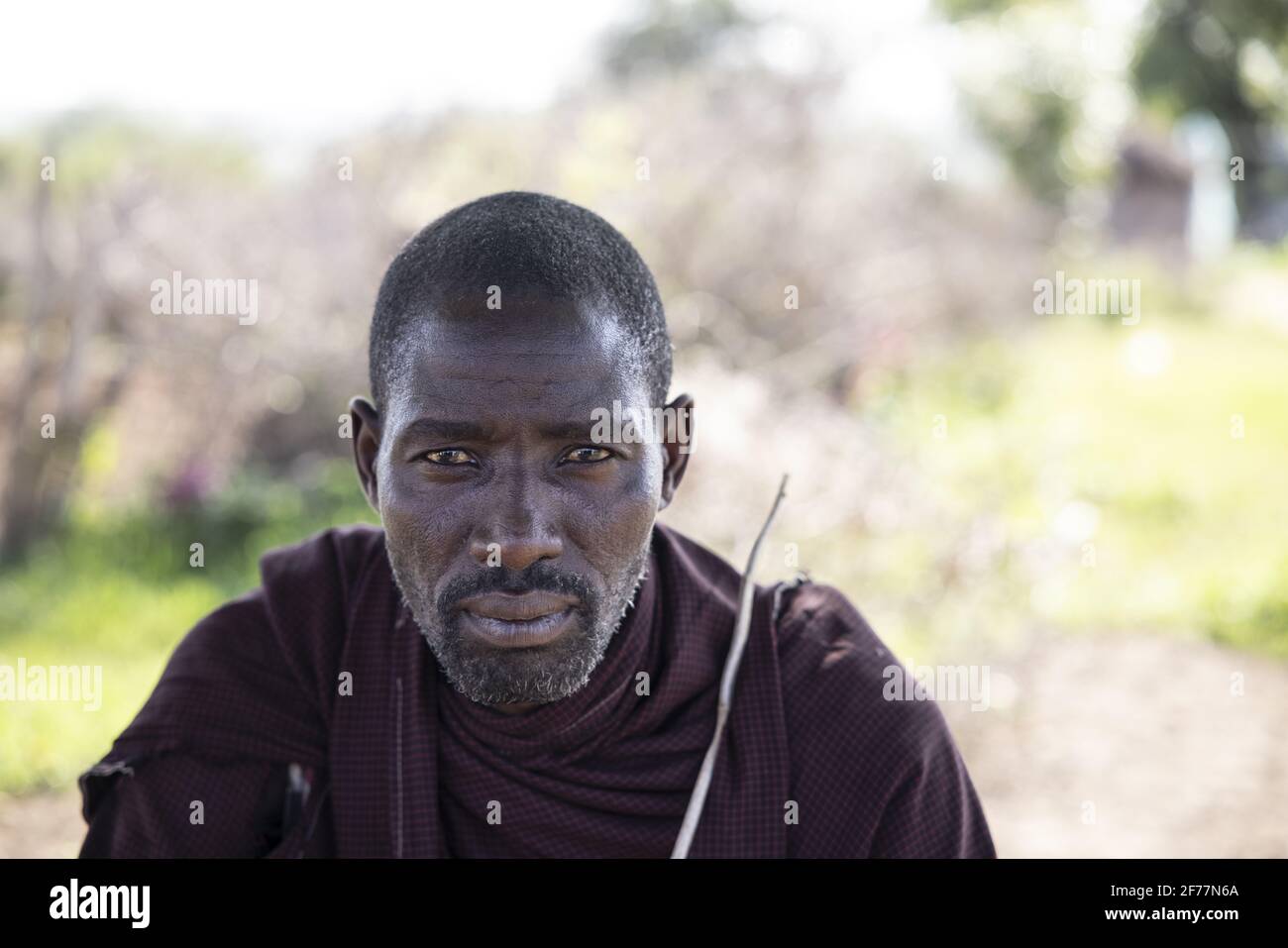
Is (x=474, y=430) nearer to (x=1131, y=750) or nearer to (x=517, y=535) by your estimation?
(x=517, y=535)

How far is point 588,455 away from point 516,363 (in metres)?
0.18

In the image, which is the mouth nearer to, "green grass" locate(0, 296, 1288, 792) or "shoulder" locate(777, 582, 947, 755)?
"shoulder" locate(777, 582, 947, 755)

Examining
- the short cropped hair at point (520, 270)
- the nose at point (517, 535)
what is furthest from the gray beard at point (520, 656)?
the short cropped hair at point (520, 270)

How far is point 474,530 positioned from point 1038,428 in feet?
29.5

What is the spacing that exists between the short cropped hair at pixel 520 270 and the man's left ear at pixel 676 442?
0.05 meters

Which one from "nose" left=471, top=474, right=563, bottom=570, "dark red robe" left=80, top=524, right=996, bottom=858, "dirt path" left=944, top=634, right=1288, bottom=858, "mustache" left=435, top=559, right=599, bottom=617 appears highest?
"nose" left=471, top=474, right=563, bottom=570

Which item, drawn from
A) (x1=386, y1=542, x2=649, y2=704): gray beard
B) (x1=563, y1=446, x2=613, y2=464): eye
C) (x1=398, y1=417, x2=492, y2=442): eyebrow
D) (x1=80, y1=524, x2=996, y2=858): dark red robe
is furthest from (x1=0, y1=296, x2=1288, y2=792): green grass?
(x1=563, y1=446, x2=613, y2=464): eye

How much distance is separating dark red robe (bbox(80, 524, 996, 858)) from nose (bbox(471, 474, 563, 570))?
0.32 metres

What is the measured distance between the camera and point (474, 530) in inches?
77.4

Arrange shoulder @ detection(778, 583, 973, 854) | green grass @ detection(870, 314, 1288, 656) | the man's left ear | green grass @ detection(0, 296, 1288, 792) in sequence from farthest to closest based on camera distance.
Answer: green grass @ detection(870, 314, 1288, 656) < green grass @ detection(0, 296, 1288, 792) < the man's left ear < shoulder @ detection(778, 583, 973, 854)

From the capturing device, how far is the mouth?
1950 mm

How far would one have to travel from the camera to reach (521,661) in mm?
1996

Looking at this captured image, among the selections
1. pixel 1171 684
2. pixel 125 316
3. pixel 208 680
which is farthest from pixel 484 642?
pixel 125 316
